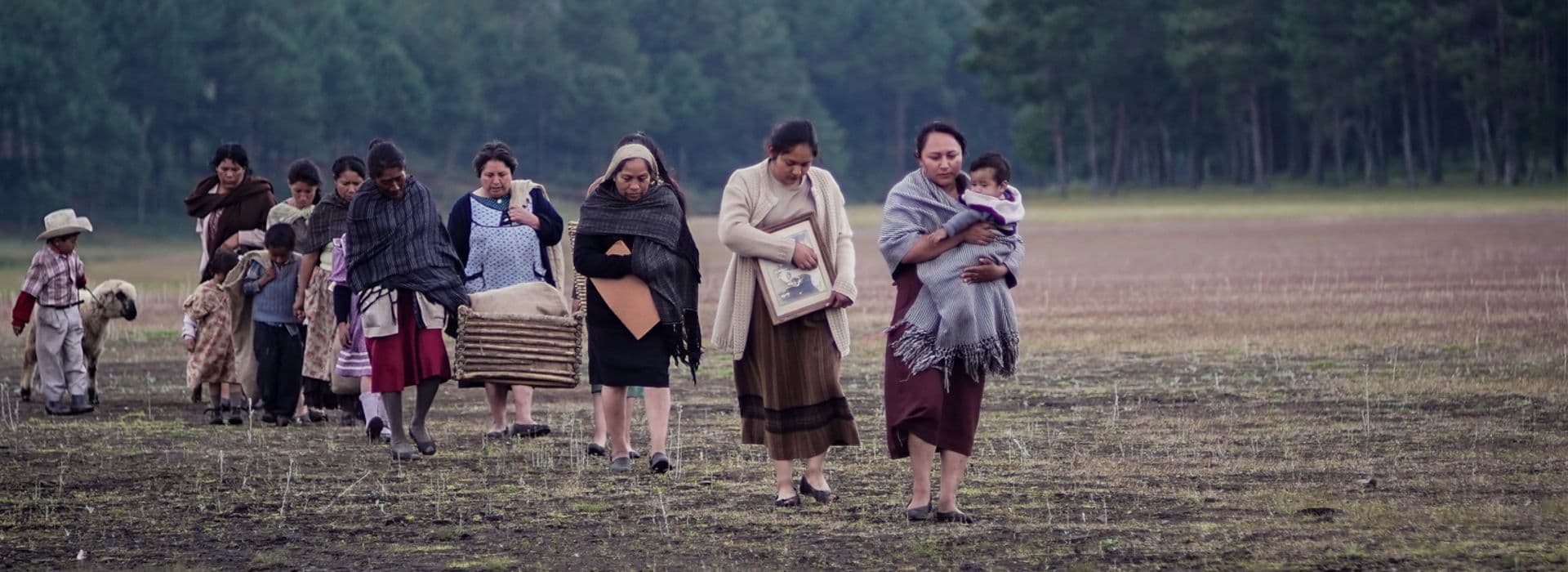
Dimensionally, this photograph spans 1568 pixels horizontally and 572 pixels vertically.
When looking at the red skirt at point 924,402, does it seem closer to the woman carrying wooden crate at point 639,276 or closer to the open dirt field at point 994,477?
the open dirt field at point 994,477

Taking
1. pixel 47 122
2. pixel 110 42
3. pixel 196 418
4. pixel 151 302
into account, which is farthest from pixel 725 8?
pixel 196 418

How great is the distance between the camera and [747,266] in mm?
8547

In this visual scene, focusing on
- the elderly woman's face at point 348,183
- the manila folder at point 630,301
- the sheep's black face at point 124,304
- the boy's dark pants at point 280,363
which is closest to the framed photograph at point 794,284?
the manila folder at point 630,301

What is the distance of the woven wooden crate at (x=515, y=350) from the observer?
1002 cm

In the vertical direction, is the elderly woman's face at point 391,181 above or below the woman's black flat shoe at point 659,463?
above

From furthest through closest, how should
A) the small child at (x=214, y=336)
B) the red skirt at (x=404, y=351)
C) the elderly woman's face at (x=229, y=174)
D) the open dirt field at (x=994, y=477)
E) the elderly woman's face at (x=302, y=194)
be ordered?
the elderly woman's face at (x=229, y=174)
the small child at (x=214, y=336)
the elderly woman's face at (x=302, y=194)
the red skirt at (x=404, y=351)
the open dirt field at (x=994, y=477)

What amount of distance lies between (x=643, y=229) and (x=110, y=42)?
7288 centimetres

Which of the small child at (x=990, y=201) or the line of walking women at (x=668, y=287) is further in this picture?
the line of walking women at (x=668, y=287)

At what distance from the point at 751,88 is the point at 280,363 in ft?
314

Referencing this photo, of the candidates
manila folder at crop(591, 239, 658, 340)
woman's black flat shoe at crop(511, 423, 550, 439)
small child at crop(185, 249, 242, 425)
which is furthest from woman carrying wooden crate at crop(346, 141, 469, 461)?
small child at crop(185, 249, 242, 425)

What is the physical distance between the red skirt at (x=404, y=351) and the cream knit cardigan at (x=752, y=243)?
2072 millimetres

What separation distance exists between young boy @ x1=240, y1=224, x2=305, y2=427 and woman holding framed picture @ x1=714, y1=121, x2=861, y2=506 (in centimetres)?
423

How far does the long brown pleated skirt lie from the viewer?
8.45 metres

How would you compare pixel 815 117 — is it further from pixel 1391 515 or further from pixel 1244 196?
pixel 1391 515
